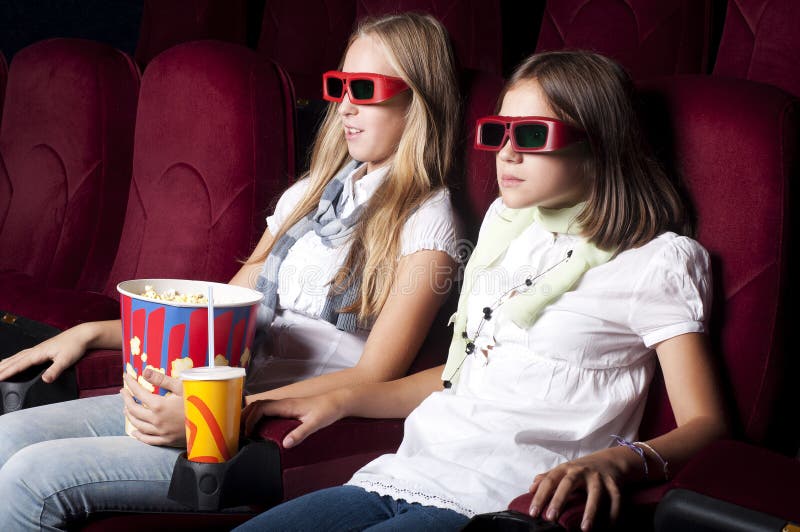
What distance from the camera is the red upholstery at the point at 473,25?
2035 millimetres

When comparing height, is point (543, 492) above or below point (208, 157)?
below

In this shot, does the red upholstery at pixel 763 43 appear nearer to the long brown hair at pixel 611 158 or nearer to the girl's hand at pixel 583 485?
the long brown hair at pixel 611 158

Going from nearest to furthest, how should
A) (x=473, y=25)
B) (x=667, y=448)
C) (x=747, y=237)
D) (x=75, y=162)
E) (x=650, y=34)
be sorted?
1. (x=667, y=448)
2. (x=747, y=237)
3. (x=650, y=34)
4. (x=75, y=162)
5. (x=473, y=25)

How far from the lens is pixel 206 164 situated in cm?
156

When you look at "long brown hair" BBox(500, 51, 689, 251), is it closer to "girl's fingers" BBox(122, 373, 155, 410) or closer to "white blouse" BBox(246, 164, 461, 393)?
"white blouse" BBox(246, 164, 461, 393)

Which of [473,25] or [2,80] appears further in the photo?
[2,80]

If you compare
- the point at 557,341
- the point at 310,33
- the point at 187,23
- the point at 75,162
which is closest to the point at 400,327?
the point at 557,341

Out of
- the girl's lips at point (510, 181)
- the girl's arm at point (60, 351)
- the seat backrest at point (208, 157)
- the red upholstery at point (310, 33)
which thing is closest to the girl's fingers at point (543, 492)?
the girl's lips at point (510, 181)

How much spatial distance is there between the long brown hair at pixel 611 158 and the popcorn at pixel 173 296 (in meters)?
0.44

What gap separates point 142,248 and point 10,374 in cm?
47

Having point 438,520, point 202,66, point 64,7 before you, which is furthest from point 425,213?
point 64,7

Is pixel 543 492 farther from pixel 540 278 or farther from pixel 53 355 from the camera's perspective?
pixel 53 355

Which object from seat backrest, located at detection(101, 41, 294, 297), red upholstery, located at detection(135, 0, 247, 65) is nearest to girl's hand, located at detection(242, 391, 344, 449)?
seat backrest, located at detection(101, 41, 294, 297)

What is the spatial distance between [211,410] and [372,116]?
1.69 ft
